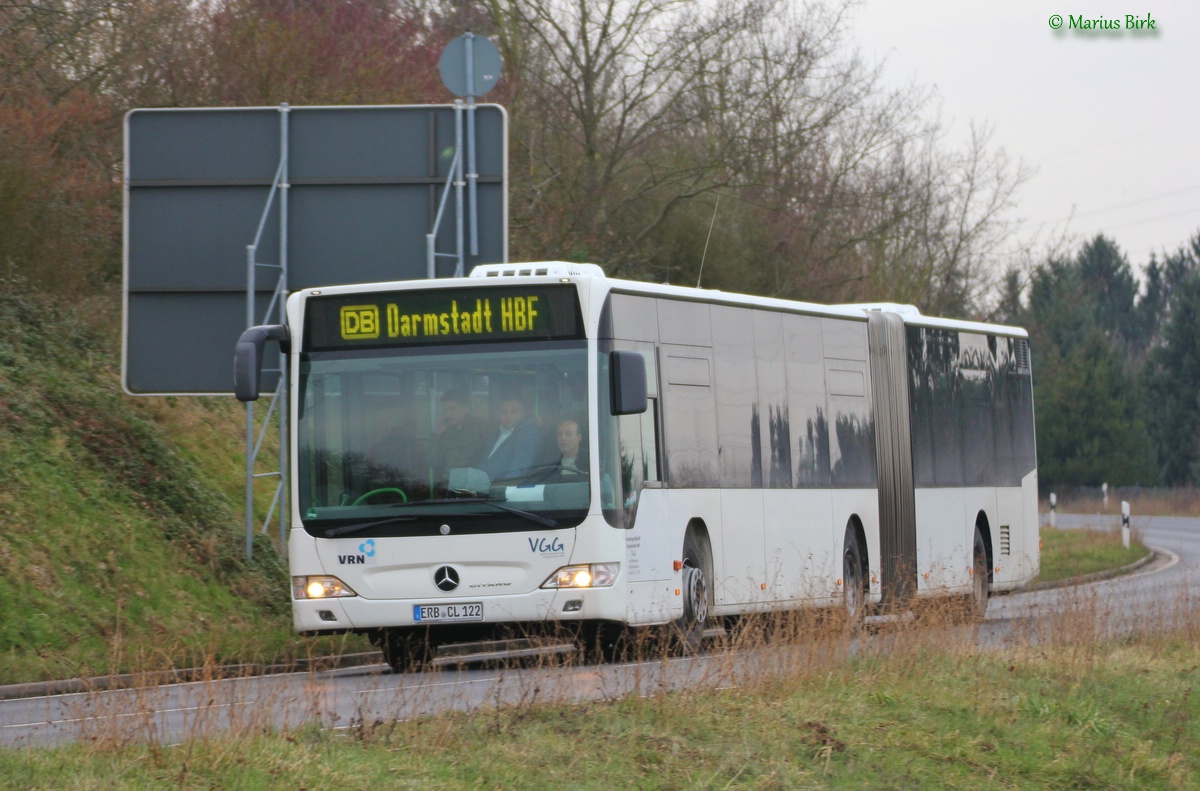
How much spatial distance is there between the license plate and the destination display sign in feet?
6.67

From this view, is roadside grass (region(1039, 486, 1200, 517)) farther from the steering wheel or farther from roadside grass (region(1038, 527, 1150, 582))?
the steering wheel

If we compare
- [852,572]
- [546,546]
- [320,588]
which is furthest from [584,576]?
[852,572]

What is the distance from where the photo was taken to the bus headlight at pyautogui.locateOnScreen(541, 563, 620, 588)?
13586mm

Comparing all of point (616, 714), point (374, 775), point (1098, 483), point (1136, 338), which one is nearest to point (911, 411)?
point (616, 714)

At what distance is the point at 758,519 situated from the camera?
16.5 meters

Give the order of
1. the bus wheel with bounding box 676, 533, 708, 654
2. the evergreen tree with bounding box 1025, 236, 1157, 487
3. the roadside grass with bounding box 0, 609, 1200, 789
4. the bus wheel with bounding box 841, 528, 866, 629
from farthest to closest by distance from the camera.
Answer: the evergreen tree with bounding box 1025, 236, 1157, 487, the bus wheel with bounding box 841, 528, 866, 629, the bus wheel with bounding box 676, 533, 708, 654, the roadside grass with bounding box 0, 609, 1200, 789

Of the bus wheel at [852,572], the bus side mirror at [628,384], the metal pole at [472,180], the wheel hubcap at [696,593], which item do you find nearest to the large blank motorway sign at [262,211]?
the metal pole at [472,180]

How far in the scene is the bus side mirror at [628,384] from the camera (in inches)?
531

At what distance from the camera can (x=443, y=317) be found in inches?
559

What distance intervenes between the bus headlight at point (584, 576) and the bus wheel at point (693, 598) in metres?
1.32

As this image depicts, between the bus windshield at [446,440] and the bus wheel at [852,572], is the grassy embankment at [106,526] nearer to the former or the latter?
the bus windshield at [446,440]

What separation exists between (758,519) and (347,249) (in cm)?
556

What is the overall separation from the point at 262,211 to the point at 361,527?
21.1ft

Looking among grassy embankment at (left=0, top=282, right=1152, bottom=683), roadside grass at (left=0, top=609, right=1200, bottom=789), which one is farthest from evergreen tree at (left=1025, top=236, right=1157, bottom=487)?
roadside grass at (left=0, top=609, right=1200, bottom=789)
